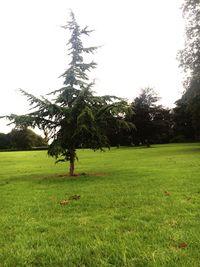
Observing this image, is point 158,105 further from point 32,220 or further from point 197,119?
point 32,220

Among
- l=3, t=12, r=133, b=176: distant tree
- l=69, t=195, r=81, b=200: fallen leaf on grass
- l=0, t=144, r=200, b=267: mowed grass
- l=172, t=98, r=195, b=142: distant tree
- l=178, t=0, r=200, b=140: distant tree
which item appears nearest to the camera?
l=0, t=144, r=200, b=267: mowed grass

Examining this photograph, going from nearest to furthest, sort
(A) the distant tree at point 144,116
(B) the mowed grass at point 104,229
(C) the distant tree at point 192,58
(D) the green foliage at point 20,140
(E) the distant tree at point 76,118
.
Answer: (B) the mowed grass at point 104,229, (E) the distant tree at point 76,118, (C) the distant tree at point 192,58, (A) the distant tree at point 144,116, (D) the green foliage at point 20,140

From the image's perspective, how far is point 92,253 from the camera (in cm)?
557

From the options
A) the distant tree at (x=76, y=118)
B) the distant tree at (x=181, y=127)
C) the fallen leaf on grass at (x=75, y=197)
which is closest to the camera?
the fallen leaf on grass at (x=75, y=197)

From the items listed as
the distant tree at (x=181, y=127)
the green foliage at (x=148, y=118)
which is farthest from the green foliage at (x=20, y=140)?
the green foliage at (x=148, y=118)

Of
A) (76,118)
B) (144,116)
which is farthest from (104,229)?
(144,116)

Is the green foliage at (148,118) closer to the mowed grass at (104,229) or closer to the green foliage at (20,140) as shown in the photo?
the green foliage at (20,140)

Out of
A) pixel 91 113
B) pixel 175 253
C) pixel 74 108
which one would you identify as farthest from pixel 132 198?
pixel 74 108

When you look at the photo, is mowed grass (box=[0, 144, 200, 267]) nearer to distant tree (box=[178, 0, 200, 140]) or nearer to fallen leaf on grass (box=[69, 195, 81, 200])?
fallen leaf on grass (box=[69, 195, 81, 200])

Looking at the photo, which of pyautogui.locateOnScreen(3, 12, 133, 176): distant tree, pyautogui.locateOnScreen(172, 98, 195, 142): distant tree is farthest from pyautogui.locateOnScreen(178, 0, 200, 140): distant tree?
pyautogui.locateOnScreen(172, 98, 195, 142): distant tree

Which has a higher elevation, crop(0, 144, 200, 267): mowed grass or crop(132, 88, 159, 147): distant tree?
crop(132, 88, 159, 147): distant tree

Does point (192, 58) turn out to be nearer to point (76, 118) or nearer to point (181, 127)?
point (76, 118)

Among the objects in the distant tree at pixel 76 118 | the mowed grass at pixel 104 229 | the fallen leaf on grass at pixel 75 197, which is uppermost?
the distant tree at pixel 76 118

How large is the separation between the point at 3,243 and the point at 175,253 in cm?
288
